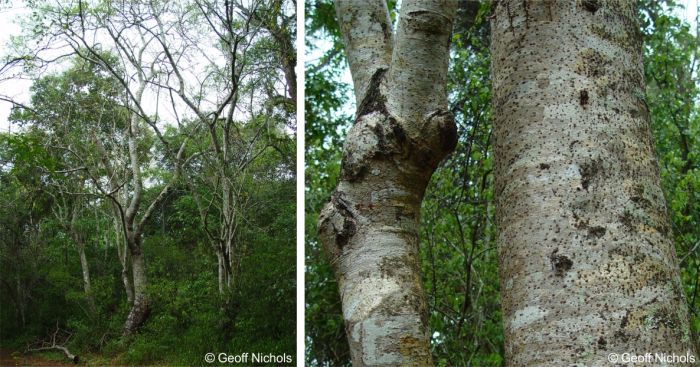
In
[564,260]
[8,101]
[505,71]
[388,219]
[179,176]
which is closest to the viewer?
[564,260]

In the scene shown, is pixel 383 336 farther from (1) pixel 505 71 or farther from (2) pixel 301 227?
(2) pixel 301 227

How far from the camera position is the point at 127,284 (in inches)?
81.9

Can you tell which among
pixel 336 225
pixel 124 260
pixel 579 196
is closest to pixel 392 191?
pixel 336 225

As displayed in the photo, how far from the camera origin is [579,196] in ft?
1.98

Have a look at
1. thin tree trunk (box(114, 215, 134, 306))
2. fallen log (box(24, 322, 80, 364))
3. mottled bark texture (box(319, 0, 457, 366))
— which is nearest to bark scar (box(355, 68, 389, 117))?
mottled bark texture (box(319, 0, 457, 366))

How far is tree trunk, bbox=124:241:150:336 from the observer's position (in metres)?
2.08

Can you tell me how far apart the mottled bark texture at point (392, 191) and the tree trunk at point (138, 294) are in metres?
1.32

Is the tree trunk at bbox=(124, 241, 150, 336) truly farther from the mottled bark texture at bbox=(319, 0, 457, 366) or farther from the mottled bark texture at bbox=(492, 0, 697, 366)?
the mottled bark texture at bbox=(492, 0, 697, 366)

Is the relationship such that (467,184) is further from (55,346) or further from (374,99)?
(374,99)

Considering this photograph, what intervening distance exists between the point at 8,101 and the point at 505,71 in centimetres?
178

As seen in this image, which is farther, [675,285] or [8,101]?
[8,101]

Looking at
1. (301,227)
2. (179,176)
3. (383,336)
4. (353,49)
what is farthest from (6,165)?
(383,336)

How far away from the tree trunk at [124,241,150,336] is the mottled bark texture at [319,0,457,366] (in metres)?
1.32

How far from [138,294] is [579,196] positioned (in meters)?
1.75
